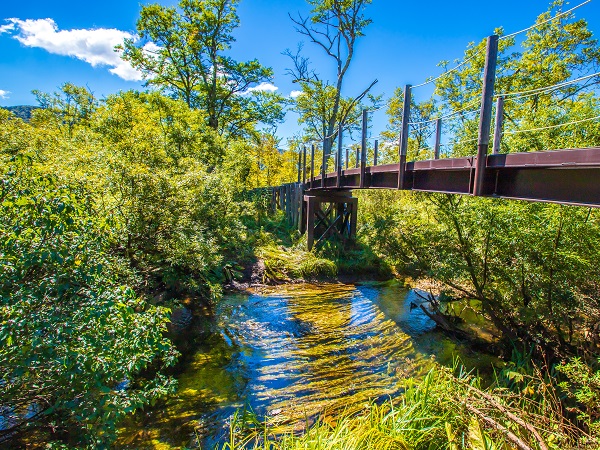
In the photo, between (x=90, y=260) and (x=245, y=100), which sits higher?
(x=245, y=100)

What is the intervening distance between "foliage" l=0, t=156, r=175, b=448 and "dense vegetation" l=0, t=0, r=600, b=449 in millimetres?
17

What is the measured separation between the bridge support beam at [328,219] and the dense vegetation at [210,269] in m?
0.68

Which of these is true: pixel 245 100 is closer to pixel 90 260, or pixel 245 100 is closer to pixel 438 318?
pixel 438 318

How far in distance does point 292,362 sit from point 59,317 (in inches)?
162

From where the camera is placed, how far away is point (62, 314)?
9.22 ft


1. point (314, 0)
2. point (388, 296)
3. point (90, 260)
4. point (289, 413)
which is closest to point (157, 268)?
point (90, 260)

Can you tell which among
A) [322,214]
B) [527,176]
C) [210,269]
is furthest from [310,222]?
[527,176]

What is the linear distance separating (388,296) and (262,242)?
5.09 metres

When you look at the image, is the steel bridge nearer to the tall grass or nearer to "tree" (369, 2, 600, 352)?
"tree" (369, 2, 600, 352)

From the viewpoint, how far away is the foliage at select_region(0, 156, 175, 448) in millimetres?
2584

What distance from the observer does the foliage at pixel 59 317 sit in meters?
2.58

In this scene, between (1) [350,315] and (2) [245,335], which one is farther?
(1) [350,315]

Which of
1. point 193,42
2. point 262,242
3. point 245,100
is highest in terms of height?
point 193,42

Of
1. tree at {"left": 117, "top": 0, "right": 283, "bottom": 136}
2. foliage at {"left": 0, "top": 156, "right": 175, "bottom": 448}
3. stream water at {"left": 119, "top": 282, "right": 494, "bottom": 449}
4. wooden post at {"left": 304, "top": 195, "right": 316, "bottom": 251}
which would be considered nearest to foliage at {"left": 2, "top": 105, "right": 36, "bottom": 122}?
tree at {"left": 117, "top": 0, "right": 283, "bottom": 136}
